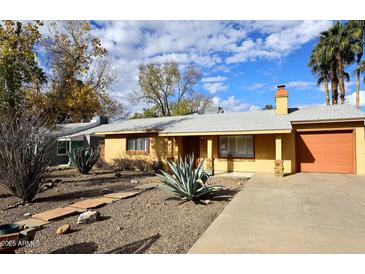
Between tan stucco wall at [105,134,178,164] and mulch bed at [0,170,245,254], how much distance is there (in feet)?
22.6

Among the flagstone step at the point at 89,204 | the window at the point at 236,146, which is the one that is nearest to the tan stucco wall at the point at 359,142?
the window at the point at 236,146

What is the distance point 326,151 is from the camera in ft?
38.2

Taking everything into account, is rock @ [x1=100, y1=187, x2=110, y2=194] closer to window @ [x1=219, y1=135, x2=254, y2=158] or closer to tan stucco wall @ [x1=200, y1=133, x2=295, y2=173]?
tan stucco wall @ [x1=200, y1=133, x2=295, y2=173]

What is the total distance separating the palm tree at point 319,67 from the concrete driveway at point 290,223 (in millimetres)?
18432

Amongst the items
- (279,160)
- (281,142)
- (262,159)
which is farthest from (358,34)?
(279,160)

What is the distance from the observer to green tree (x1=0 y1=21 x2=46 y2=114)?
10742 mm

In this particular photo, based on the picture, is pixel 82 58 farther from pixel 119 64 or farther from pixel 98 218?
pixel 98 218

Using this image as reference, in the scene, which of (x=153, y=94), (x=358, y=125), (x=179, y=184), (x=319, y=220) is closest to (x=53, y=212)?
(x=179, y=184)

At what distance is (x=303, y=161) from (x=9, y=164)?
1303 centimetres

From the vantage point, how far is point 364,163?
1077 cm

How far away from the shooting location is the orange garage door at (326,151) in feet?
36.8

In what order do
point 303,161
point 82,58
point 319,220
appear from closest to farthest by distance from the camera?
1. point 319,220
2. point 303,161
3. point 82,58

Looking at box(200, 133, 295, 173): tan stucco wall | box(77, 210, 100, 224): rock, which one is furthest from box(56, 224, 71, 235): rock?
box(200, 133, 295, 173): tan stucco wall

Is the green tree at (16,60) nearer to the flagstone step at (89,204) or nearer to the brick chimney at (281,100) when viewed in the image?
the flagstone step at (89,204)
